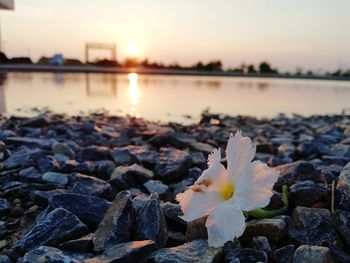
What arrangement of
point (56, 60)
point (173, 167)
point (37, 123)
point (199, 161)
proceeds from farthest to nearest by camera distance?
point (56, 60)
point (37, 123)
point (199, 161)
point (173, 167)

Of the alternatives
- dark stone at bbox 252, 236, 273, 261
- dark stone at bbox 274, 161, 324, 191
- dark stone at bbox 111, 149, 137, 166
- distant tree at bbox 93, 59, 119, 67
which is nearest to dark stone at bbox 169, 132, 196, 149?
dark stone at bbox 111, 149, 137, 166

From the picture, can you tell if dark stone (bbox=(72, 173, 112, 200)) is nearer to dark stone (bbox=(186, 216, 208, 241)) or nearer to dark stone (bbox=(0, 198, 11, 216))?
dark stone (bbox=(0, 198, 11, 216))

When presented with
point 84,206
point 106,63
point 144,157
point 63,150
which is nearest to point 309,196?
point 84,206

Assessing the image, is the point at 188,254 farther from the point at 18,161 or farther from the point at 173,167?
the point at 18,161

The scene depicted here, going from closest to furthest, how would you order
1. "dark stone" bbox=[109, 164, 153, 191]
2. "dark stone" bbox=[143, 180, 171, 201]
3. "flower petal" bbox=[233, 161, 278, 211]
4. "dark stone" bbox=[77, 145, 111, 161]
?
"flower petal" bbox=[233, 161, 278, 211]
"dark stone" bbox=[143, 180, 171, 201]
"dark stone" bbox=[109, 164, 153, 191]
"dark stone" bbox=[77, 145, 111, 161]

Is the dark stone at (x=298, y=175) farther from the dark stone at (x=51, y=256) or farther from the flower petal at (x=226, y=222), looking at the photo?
the dark stone at (x=51, y=256)

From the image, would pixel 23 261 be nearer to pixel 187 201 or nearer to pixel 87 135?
pixel 187 201
